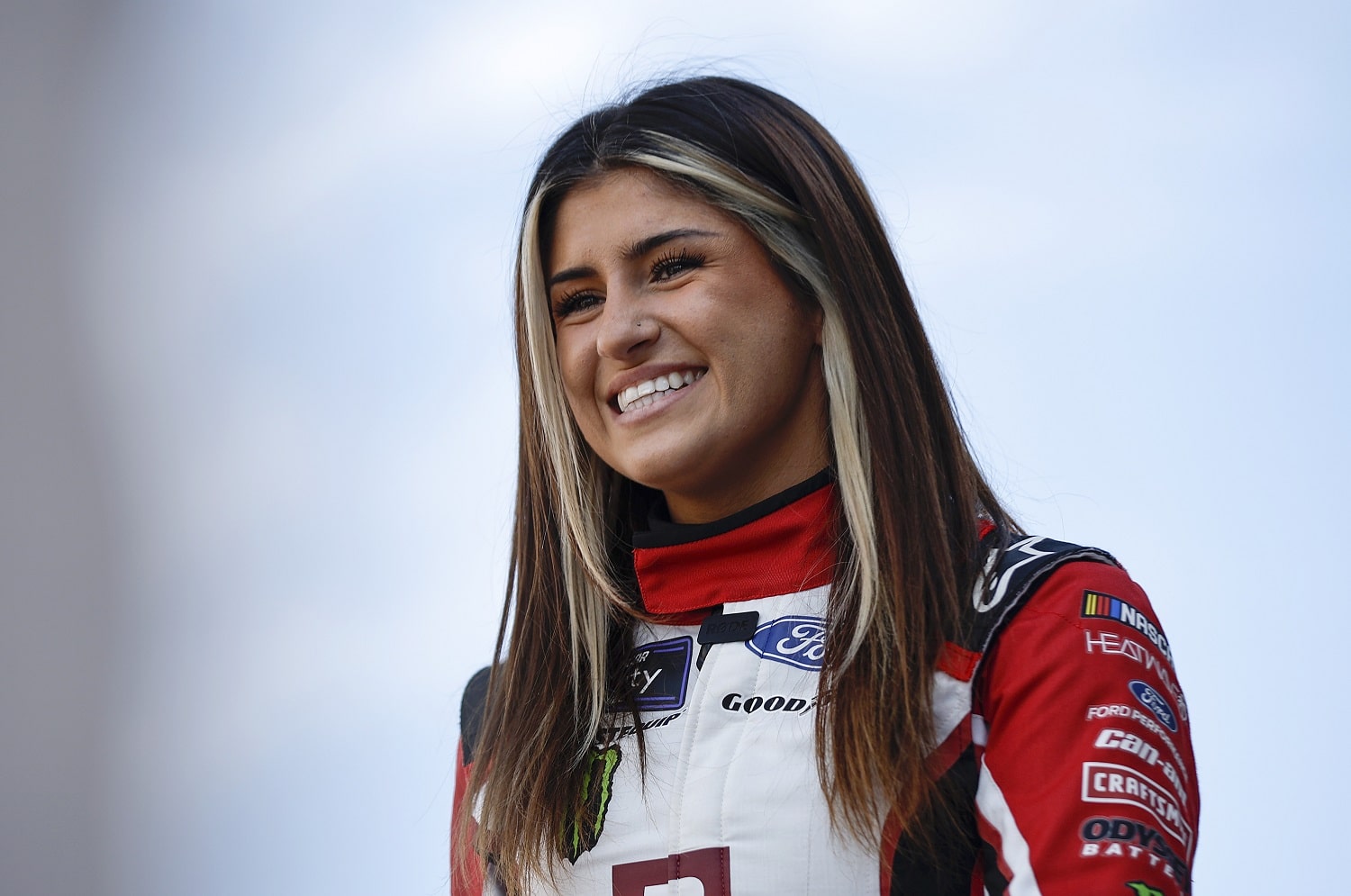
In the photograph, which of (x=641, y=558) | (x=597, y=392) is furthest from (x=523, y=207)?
(x=641, y=558)

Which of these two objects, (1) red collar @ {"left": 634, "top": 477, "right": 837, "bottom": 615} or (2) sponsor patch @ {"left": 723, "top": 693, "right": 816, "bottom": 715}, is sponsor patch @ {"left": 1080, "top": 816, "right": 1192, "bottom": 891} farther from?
(1) red collar @ {"left": 634, "top": 477, "right": 837, "bottom": 615}

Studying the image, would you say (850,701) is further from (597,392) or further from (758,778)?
(597,392)

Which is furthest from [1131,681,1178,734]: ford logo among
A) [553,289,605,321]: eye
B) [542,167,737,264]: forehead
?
[553,289,605,321]: eye

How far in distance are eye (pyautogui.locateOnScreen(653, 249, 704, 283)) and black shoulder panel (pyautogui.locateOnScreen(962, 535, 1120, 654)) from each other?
509 millimetres

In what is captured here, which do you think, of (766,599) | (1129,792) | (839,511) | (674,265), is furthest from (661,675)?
(1129,792)

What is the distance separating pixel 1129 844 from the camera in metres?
1.25

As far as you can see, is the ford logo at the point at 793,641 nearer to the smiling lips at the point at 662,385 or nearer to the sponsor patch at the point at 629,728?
the sponsor patch at the point at 629,728

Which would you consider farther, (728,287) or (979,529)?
(728,287)

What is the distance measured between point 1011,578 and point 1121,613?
117 mm

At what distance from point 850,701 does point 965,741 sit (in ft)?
0.40

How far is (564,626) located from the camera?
187 centimetres

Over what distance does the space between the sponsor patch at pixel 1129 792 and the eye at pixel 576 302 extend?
880 mm

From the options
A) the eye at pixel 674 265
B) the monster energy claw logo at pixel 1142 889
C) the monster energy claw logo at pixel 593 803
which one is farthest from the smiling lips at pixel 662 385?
the monster energy claw logo at pixel 1142 889

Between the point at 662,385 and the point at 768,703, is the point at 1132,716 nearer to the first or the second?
the point at 768,703
